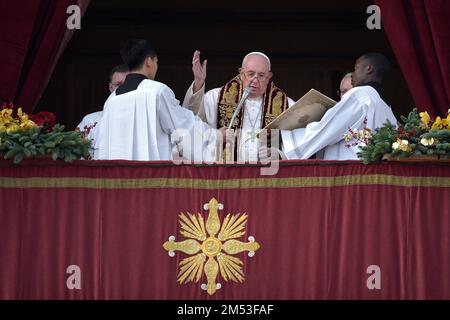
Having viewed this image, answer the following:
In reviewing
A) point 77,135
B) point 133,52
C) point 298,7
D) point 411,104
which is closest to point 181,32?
point 298,7

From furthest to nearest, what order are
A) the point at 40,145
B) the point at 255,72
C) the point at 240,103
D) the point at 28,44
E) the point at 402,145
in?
the point at 255,72 → the point at 240,103 → the point at 28,44 → the point at 40,145 → the point at 402,145

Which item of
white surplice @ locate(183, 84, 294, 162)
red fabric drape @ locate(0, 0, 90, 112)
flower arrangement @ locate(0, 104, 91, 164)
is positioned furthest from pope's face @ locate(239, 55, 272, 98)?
flower arrangement @ locate(0, 104, 91, 164)

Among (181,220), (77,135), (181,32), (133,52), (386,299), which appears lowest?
(386,299)

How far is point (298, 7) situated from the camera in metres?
11.8

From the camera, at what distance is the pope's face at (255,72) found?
8.81 metres

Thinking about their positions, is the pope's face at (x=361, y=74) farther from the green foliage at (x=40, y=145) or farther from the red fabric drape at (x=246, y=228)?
the green foliage at (x=40, y=145)

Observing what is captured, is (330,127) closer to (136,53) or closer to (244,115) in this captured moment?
(244,115)

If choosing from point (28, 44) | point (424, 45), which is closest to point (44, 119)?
point (28, 44)

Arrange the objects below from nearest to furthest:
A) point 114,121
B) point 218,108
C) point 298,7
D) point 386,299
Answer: point 386,299 < point 114,121 < point 218,108 < point 298,7

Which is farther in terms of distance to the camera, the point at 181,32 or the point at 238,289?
the point at 181,32

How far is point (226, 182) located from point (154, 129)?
87 cm

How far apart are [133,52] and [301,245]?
1.93m

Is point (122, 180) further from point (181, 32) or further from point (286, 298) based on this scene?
point (181, 32)

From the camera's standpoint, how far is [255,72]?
884 cm
